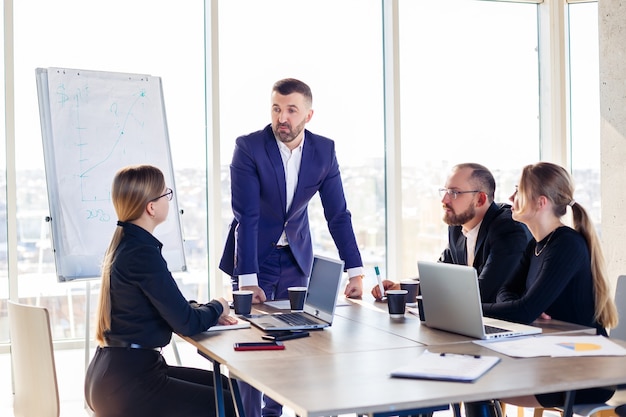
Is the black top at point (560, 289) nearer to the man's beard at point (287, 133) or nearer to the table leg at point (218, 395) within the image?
the table leg at point (218, 395)

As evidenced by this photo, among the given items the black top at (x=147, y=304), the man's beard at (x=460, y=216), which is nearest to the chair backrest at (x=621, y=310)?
the man's beard at (x=460, y=216)

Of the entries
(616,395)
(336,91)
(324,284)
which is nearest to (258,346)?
(324,284)

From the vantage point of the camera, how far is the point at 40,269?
500 cm

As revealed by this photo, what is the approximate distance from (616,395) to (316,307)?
1.12m

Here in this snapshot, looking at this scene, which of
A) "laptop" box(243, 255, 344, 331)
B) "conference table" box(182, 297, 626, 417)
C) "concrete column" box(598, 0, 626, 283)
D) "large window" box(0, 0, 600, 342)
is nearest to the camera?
"conference table" box(182, 297, 626, 417)

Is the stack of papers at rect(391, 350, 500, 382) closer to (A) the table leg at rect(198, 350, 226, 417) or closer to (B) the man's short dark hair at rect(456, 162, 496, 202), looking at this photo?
(A) the table leg at rect(198, 350, 226, 417)

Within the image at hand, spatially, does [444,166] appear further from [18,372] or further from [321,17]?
[18,372]

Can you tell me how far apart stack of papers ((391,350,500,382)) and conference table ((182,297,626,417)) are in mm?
21

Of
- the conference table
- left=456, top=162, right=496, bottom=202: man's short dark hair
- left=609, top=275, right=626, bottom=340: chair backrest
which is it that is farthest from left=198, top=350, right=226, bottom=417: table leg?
left=609, top=275, right=626, bottom=340: chair backrest

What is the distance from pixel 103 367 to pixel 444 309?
3.74ft

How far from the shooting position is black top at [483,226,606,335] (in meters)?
2.76

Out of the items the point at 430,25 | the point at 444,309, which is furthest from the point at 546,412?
the point at 430,25

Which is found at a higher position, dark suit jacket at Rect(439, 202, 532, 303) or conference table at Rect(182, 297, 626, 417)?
dark suit jacket at Rect(439, 202, 532, 303)

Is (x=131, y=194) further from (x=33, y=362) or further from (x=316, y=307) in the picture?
(x=316, y=307)
